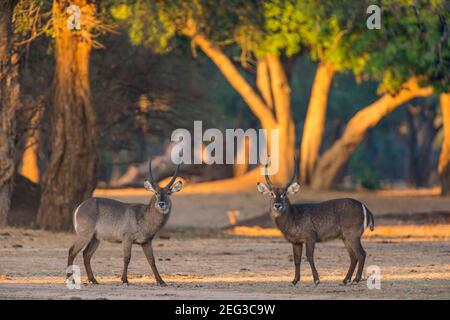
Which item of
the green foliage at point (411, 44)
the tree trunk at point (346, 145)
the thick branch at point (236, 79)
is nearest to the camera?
the green foliage at point (411, 44)

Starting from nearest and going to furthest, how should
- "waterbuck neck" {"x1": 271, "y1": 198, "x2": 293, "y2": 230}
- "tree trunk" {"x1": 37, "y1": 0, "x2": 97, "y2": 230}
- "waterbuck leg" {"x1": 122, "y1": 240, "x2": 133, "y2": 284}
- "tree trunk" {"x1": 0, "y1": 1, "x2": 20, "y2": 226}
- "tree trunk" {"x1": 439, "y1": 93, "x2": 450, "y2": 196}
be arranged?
"waterbuck leg" {"x1": 122, "y1": 240, "x2": 133, "y2": 284}, "waterbuck neck" {"x1": 271, "y1": 198, "x2": 293, "y2": 230}, "tree trunk" {"x1": 0, "y1": 1, "x2": 20, "y2": 226}, "tree trunk" {"x1": 37, "y1": 0, "x2": 97, "y2": 230}, "tree trunk" {"x1": 439, "y1": 93, "x2": 450, "y2": 196}

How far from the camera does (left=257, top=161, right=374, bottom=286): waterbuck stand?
1534 centimetres

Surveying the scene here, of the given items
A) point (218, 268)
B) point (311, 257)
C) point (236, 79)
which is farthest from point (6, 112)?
point (236, 79)

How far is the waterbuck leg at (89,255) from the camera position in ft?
49.6

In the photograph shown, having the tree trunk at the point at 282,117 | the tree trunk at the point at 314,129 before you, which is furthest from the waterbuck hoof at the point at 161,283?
the tree trunk at the point at 314,129

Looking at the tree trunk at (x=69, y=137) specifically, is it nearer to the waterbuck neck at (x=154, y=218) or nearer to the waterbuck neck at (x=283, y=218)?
the waterbuck neck at (x=154, y=218)

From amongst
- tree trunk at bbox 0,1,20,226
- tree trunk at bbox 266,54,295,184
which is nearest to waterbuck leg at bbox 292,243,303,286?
tree trunk at bbox 0,1,20,226

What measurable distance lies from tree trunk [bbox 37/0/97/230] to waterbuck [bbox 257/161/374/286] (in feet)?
26.8

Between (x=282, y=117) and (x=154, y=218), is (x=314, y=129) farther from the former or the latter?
(x=154, y=218)

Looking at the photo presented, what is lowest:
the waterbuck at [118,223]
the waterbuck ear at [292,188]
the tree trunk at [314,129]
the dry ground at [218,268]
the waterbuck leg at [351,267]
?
the dry ground at [218,268]

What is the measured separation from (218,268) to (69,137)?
21.5 ft

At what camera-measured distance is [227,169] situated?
A: 48438mm

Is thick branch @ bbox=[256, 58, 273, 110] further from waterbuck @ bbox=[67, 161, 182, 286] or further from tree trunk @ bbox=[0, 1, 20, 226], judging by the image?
waterbuck @ bbox=[67, 161, 182, 286]

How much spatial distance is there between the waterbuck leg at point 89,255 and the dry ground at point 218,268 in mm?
218
